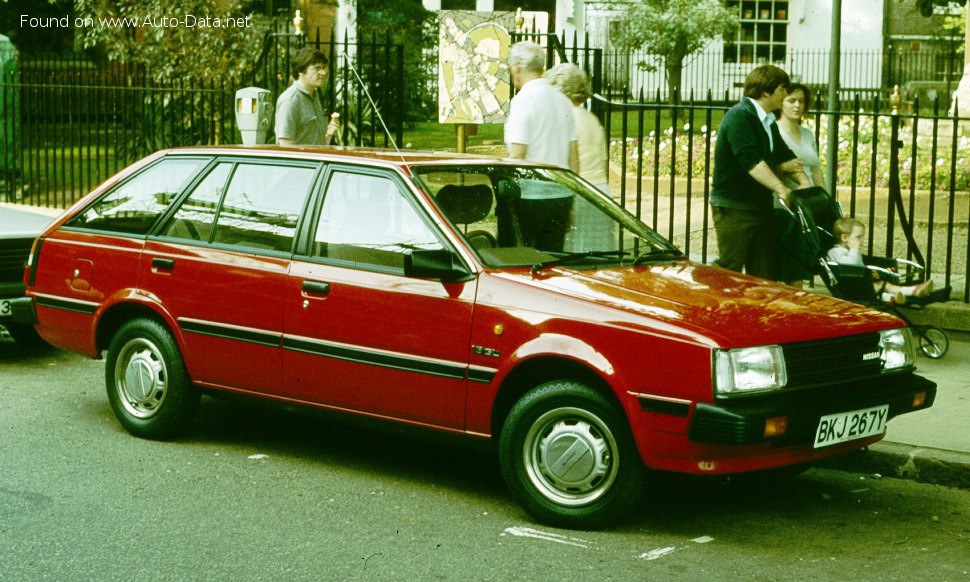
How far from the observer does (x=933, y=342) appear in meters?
8.61

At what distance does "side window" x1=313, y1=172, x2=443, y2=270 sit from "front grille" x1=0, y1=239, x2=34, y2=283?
336 cm

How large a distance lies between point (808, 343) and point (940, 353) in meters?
3.72

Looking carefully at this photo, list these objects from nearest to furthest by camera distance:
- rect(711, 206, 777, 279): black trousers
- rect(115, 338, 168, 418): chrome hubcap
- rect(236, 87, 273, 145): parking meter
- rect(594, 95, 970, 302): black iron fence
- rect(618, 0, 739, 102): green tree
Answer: rect(115, 338, 168, 418): chrome hubcap
rect(711, 206, 777, 279): black trousers
rect(594, 95, 970, 302): black iron fence
rect(236, 87, 273, 145): parking meter
rect(618, 0, 739, 102): green tree

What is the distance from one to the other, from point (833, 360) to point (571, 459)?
43.6 inches

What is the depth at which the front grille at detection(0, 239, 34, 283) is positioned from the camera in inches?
341

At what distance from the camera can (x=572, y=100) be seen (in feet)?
28.0

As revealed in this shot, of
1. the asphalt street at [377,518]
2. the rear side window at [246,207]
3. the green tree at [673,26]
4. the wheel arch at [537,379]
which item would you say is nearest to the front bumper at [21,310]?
the asphalt street at [377,518]

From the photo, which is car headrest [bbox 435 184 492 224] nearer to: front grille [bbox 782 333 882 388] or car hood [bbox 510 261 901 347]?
car hood [bbox 510 261 901 347]

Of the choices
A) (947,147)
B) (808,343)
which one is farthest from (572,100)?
(947,147)

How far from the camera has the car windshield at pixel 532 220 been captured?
19.6ft

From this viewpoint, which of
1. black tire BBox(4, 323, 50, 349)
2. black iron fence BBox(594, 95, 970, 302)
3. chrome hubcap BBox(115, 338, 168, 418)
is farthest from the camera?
black iron fence BBox(594, 95, 970, 302)

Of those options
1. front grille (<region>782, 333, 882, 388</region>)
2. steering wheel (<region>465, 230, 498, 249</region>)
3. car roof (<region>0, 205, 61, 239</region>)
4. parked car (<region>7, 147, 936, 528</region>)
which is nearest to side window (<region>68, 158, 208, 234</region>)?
parked car (<region>7, 147, 936, 528</region>)

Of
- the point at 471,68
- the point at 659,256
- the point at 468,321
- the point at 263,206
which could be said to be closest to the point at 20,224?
the point at 263,206

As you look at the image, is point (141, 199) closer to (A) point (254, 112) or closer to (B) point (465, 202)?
(B) point (465, 202)
